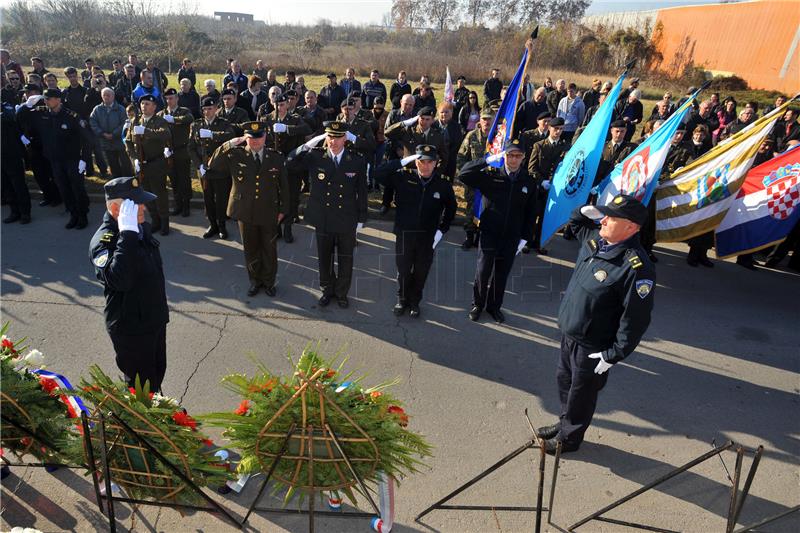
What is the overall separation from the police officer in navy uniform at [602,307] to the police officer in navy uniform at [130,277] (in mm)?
2842

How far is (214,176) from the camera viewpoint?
6891 mm

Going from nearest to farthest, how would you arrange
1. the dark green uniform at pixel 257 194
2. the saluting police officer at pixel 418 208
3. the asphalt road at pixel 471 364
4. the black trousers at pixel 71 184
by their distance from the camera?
the asphalt road at pixel 471 364
the saluting police officer at pixel 418 208
the dark green uniform at pixel 257 194
the black trousers at pixel 71 184

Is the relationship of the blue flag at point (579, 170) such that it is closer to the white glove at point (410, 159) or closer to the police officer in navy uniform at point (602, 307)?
the white glove at point (410, 159)

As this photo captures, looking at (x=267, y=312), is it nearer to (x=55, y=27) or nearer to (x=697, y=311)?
(x=697, y=311)

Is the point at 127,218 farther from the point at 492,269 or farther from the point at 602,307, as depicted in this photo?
the point at 492,269

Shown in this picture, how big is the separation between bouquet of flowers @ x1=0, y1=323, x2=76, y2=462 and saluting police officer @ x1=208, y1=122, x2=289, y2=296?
288 cm

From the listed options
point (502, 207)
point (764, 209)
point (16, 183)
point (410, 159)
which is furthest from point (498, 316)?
point (16, 183)

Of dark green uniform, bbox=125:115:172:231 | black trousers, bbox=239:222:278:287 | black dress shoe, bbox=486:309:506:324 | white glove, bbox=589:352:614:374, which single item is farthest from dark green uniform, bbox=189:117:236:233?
white glove, bbox=589:352:614:374

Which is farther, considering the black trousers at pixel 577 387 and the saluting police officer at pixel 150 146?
the saluting police officer at pixel 150 146

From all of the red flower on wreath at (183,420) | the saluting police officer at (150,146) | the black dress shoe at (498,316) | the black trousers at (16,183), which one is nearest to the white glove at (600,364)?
the black dress shoe at (498,316)

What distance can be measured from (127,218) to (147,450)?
4.74ft

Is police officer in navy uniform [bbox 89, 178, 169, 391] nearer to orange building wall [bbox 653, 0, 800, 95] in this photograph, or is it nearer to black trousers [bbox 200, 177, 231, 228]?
black trousers [bbox 200, 177, 231, 228]

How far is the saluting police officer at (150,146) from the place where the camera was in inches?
274

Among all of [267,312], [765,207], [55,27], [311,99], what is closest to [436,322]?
[267,312]
